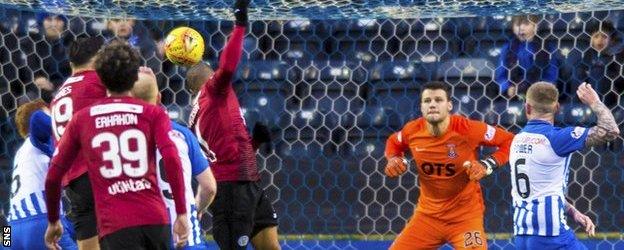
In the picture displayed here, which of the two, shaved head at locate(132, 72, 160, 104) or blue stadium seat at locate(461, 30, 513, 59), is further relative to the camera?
blue stadium seat at locate(461, 30, 513, 59)

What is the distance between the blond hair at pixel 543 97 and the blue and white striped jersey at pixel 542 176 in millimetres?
79

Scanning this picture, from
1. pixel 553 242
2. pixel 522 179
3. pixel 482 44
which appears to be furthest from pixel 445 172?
pixel 482 44

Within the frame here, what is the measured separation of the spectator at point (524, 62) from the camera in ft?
30.8

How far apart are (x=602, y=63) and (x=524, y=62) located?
53cm

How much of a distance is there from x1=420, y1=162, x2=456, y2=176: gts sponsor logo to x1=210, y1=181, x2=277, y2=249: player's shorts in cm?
94

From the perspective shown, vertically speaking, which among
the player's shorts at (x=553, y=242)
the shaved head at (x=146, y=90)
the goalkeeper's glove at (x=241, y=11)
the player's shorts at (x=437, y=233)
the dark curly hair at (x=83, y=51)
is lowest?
the player's shorts at (x=437, y=233)

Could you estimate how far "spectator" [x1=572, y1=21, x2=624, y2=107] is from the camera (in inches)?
372

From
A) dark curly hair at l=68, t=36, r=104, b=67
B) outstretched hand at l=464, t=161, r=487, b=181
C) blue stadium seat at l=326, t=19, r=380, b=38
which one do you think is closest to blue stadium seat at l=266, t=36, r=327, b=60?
blue stadium seat at l=326, t=19, r=380, b=38

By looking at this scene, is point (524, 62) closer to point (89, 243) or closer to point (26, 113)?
point (26, 113)

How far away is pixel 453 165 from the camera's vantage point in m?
7.64

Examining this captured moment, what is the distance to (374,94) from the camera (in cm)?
975

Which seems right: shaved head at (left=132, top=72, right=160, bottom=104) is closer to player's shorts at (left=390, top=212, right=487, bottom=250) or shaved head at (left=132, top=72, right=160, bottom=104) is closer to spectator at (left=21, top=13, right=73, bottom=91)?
player's shorts at (left=390, top=212, right=487, bottom=250)

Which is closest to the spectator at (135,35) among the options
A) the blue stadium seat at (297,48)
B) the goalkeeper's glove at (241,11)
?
the blue stadium seat at (297,48)

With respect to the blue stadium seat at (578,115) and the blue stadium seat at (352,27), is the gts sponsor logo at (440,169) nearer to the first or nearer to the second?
the blue stadium seat at (578,115)
